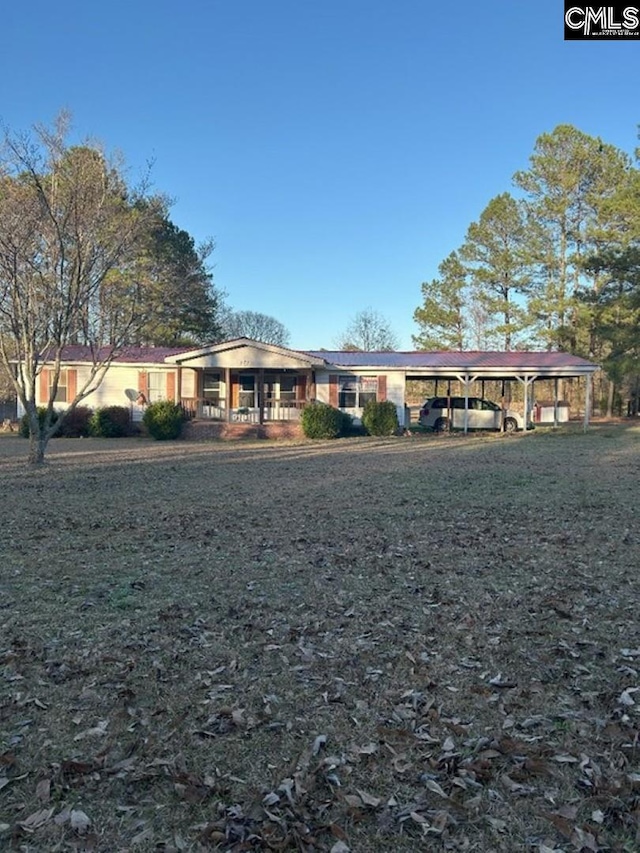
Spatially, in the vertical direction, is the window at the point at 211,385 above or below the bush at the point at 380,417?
above

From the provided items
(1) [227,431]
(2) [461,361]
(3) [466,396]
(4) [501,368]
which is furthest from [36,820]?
(2) [461,361]

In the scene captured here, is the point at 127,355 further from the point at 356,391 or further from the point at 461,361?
the point at 461,361

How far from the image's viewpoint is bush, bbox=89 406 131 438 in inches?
908

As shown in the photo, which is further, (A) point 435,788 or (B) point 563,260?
(B) point 563,260

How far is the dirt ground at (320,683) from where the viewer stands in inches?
92.5

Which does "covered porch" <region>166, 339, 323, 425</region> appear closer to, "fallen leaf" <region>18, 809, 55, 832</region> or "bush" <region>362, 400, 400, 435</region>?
"bush" <region>362, 400, 400, 435</region>

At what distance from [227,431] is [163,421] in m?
2.40

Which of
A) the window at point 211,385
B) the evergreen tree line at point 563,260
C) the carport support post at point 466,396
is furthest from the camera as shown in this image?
the evergreen tree line at point 563,260

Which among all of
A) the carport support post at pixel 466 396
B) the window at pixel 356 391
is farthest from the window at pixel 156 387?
the carport support post at pixel 466 396

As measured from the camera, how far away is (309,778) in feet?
8.46

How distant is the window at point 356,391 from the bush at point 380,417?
4.19 feet

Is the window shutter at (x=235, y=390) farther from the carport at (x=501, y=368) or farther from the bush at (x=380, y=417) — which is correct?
the carport at (x=501, y=368)

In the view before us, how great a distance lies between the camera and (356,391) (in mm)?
24938

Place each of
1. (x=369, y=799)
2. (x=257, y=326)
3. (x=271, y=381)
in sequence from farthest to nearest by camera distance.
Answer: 1. (x=257, y=326)
2. (x=271, y=381)
3. (x=369, y=799)
